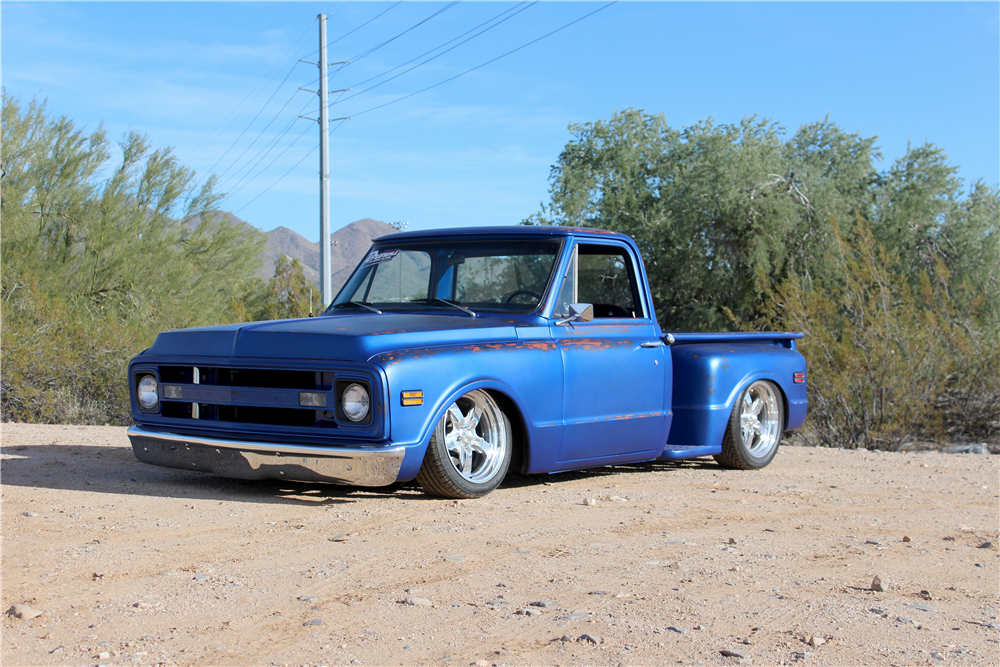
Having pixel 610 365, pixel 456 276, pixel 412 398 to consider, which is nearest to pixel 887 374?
pixel 610 365

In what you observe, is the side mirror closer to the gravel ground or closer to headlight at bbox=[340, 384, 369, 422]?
the gravel ground

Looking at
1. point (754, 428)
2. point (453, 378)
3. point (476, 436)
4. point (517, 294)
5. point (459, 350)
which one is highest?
point (517, 294)

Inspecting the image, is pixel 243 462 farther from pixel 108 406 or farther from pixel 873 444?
pixel 873 444

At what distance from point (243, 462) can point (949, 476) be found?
5.87 metres

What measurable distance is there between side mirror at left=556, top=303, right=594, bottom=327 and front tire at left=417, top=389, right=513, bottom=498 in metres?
0.81

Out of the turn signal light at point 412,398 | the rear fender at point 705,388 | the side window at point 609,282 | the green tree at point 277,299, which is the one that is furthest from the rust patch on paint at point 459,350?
the green tree at point 277,299

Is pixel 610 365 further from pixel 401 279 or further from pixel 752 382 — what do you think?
pixel 752 382

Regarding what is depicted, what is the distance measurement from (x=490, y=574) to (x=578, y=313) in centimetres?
259

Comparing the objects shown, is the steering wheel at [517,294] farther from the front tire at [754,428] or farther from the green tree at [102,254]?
the green tree at [102,254]

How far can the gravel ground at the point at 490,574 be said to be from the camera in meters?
3.14

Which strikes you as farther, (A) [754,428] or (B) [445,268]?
(A) [754,428]

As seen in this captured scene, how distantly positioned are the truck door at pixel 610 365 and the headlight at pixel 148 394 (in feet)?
8.44

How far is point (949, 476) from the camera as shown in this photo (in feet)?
26.5

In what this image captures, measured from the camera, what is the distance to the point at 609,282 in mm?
7285
